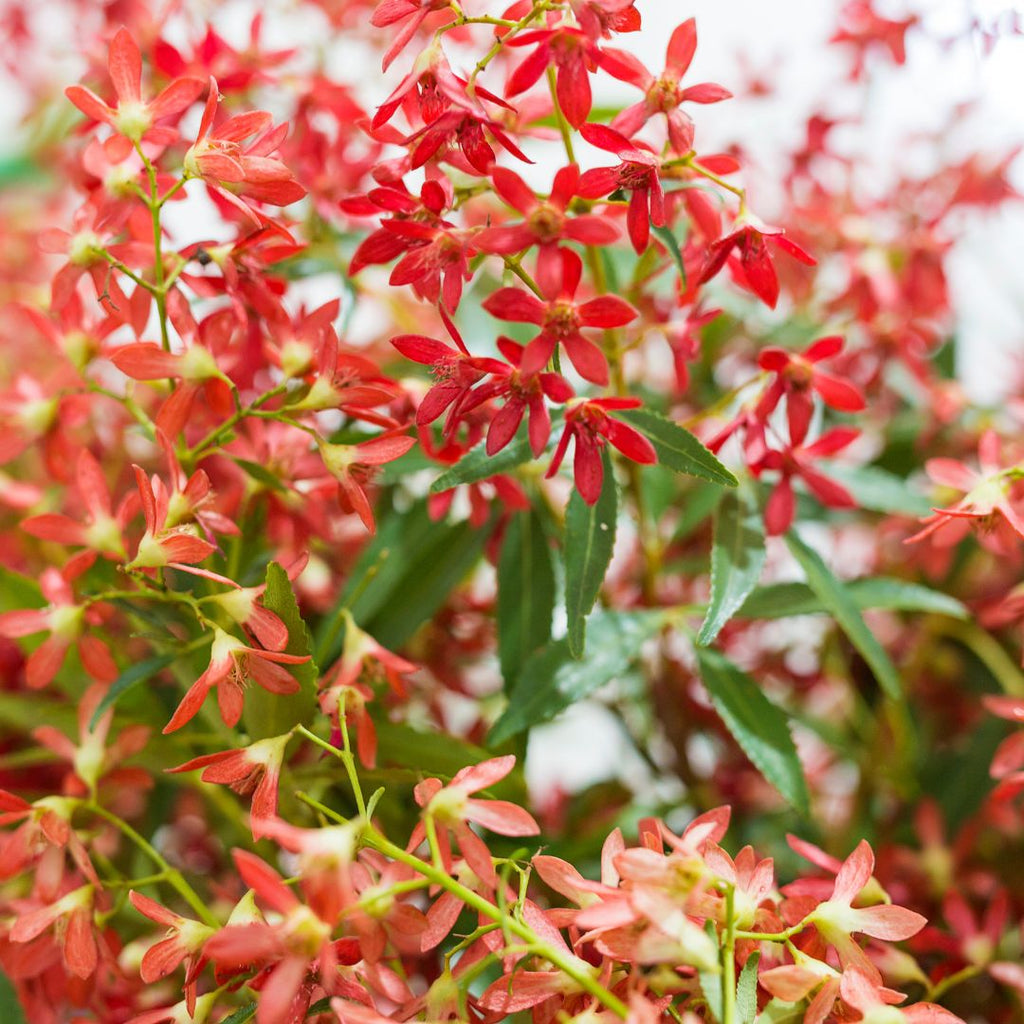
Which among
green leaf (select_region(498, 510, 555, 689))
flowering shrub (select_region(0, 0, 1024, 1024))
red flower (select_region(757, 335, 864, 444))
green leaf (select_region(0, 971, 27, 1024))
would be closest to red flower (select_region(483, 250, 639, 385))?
flowering shrub (select_region(0, 0, 1024, 1024))

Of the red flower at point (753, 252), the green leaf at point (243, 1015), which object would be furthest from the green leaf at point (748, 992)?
the red flower at point (753, 252)

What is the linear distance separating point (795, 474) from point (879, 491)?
158mm

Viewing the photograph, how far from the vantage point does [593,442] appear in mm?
578

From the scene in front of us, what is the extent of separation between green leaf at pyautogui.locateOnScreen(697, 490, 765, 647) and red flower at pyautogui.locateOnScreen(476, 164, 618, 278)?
0.75ft

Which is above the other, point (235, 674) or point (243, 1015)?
point (235, 674)

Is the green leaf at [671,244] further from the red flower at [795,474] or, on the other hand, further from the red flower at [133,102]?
the red flower at [133,102]

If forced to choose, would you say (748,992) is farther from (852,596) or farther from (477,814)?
(852,596)

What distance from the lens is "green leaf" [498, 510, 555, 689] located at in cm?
75

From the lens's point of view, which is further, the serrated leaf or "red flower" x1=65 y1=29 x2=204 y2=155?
the serrated leaf

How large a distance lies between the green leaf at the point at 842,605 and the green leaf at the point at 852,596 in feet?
0.06

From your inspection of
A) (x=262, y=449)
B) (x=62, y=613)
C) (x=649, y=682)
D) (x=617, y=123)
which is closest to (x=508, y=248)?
(x=617, y=123)

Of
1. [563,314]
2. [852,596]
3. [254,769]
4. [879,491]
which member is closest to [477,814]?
[254,769]

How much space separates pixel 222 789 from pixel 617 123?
503mm

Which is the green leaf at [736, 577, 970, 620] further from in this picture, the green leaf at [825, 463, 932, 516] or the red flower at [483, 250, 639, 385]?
the red flower at [483, 250, 639, 385]
